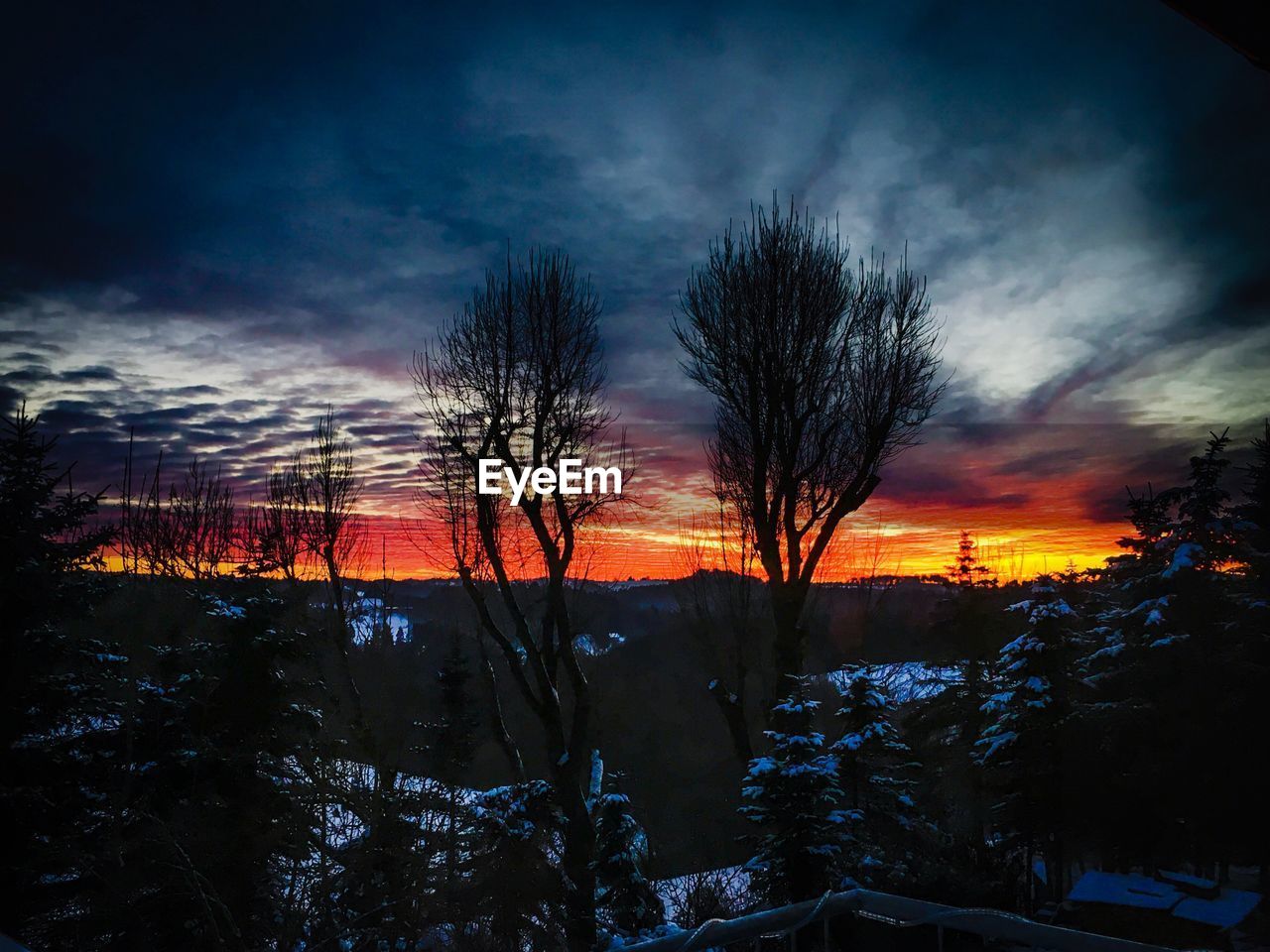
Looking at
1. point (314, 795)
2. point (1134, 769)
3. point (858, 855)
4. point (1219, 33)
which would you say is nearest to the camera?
point (1219, 33)

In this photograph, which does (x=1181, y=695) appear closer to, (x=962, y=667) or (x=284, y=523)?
(x=962, y=667)

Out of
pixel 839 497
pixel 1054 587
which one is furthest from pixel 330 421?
pixel 1054 587

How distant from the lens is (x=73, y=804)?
32.6 feet

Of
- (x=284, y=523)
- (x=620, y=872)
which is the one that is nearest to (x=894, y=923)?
(x=620, y=872)

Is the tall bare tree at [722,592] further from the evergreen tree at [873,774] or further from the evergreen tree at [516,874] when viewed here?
the evergreen tree at [516,874]

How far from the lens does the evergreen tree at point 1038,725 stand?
13.9m

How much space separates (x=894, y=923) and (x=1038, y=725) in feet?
47.2

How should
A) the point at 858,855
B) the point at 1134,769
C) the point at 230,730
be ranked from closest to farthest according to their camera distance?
the point at 858,855 < the point at 230,730 < the point at 1134,769

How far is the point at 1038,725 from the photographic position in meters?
14.0

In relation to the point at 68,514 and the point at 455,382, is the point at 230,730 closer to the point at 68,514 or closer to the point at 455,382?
the point at 68,514

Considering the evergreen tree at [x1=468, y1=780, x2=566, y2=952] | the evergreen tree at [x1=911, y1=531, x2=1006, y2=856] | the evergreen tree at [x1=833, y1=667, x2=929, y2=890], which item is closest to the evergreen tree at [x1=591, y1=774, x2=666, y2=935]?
the evergreen tree at [x1=468, y1=780, x2=566, y2=952]

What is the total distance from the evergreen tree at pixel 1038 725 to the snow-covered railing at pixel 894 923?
45.4 ft

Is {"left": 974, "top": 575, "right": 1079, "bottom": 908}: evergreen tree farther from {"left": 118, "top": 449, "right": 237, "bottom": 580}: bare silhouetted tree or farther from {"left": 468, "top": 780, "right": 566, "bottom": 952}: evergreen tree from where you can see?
{"left": 118, "top": 449, "right": 237, "bottom": 580}: bare silhouetted tree

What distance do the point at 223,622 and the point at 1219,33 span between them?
38.9 ft
